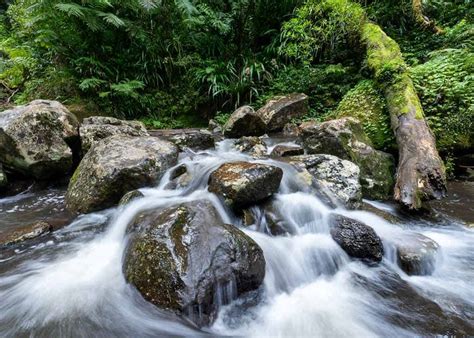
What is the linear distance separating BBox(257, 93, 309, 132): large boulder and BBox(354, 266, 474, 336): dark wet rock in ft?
16.3

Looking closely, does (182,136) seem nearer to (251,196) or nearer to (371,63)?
(251,196)

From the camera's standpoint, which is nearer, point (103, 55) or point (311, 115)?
point (311, 115)

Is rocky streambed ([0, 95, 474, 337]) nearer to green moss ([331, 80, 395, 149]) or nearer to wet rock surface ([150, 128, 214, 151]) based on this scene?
green moss ([331, 80, 395, 149])

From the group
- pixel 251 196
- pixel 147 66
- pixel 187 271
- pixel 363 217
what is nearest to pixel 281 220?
pixel 251 196

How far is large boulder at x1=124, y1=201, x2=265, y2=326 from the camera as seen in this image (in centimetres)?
203

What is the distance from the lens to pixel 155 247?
2.25m

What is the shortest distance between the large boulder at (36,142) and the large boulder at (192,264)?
9.30 feet

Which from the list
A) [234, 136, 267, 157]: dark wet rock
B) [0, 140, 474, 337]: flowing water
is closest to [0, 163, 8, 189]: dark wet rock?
[0, 140, 474, 337]: flowing water

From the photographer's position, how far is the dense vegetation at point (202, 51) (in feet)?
24.8

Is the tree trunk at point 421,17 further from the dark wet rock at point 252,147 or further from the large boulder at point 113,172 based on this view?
the large boulder at point 113,172

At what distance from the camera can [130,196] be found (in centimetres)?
352

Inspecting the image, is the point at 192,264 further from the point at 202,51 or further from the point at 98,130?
the point at 202,51

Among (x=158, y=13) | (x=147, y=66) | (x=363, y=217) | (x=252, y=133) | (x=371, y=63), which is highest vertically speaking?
(x=158, y=13)

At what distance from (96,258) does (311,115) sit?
640 centimetres
